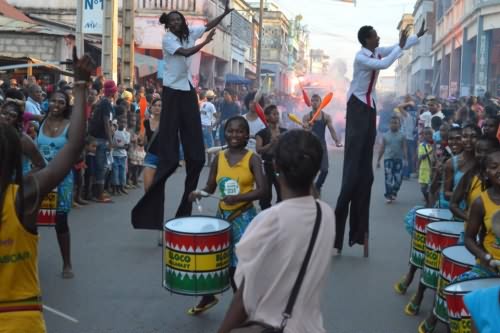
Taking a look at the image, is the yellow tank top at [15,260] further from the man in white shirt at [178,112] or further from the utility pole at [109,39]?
the utility pole at [109,39]

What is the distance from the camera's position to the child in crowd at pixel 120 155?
475 inches

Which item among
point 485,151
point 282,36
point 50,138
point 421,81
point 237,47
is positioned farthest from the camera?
point 282,36

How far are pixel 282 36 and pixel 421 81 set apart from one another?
15.9 meters

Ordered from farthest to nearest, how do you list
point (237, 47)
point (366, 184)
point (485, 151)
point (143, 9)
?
1. point (237, 47)
2. point (143, 9)
3. point (366, 184)
4. point (485, 151)

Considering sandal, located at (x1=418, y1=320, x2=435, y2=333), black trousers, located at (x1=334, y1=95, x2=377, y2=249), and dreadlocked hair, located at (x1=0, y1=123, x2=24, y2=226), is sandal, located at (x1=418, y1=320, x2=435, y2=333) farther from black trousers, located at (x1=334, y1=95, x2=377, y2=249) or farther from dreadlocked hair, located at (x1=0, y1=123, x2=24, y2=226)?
dreadlocked hair, located at (x1=0, y1=123, x2=24, y2=226)

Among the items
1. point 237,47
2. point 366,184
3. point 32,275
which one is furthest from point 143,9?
point 32,275

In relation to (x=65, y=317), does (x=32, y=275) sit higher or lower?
higher

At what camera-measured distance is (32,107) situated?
1072 cm

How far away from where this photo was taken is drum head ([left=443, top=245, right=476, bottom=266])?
4.24 metres

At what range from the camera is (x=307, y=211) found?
108 inches

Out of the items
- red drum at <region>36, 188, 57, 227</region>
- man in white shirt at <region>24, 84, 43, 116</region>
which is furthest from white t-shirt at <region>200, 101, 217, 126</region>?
red drum at <region>36, 188, 57, 227</region>

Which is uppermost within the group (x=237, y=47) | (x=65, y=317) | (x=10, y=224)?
(x=237, y=47)

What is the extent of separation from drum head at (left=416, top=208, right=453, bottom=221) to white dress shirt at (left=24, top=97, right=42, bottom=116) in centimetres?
676

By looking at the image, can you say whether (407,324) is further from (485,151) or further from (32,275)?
(32,275)
